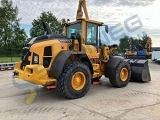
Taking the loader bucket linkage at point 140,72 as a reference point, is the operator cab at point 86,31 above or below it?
above

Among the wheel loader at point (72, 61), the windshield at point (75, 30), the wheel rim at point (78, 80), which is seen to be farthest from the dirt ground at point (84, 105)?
the windshield at point (75, 30)

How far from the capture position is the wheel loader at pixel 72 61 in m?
5.94

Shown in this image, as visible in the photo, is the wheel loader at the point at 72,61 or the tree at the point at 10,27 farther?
the tree at the point at 10,27

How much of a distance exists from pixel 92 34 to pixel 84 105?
2.83m

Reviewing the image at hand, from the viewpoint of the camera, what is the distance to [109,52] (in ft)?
26.6

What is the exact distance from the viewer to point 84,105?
5621 millimetres

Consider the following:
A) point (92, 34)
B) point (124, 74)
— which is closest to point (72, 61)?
point (92, 34)

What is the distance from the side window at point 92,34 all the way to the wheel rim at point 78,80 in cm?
137

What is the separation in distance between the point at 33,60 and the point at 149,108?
3368 millimetres

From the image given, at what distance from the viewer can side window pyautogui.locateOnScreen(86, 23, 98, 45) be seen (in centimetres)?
731

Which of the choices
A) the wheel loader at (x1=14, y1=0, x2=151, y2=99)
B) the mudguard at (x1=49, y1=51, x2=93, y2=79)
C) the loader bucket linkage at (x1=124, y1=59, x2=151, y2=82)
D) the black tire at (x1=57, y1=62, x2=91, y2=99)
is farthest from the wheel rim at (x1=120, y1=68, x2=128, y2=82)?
the mudguard at (x1=49, y1=51, x2=93, y2=79)

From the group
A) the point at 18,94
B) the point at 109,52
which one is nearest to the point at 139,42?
the point at 109,52

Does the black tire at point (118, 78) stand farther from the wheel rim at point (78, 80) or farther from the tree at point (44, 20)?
the tree at point (44, 20)

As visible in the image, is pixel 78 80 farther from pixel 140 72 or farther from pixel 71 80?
pixel 140 72
